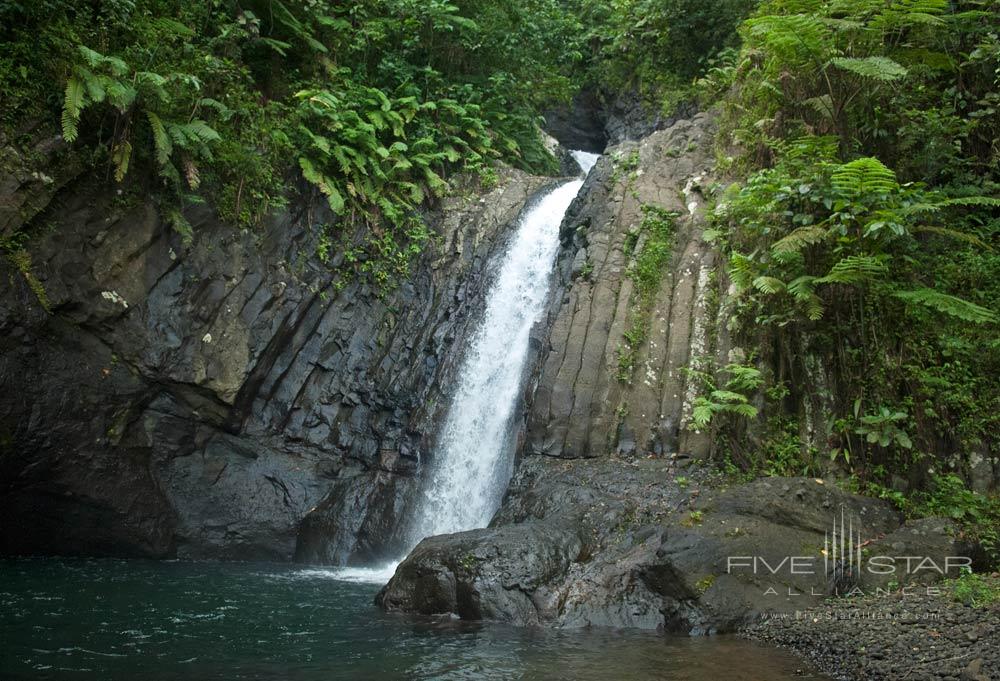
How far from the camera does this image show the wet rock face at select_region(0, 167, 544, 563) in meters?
10.3

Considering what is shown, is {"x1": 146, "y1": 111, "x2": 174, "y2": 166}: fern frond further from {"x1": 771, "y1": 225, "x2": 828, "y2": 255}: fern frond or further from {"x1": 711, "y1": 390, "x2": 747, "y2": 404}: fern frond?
{"x1": 771, "y1": 225, "x2": 828, "y2": 255}: fern frond

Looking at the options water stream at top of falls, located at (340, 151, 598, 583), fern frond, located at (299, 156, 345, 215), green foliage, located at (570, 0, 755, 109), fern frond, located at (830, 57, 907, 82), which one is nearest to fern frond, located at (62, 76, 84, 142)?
fern frond, located at (299, 156, 345, 215)

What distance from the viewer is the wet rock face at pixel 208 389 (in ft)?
33.8

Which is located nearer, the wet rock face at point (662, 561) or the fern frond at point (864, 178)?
the wet rock face at point (662, 561)

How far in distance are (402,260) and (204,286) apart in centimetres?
407

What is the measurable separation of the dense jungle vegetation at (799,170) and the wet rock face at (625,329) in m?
0.73

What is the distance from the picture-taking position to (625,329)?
11203mm

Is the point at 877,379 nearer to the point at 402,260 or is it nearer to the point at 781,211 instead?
the point at 781,211

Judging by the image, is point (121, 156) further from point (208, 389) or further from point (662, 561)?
point (662, 561)

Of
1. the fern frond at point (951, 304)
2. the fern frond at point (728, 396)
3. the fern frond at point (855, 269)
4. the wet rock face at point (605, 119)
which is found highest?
the wet rock face at point (605, 119)

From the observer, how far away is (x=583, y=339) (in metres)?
11.4

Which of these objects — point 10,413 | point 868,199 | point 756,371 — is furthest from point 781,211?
point 10,413

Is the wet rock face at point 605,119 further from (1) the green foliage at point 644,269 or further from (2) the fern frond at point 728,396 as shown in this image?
(2) the fern frond at point 728,396

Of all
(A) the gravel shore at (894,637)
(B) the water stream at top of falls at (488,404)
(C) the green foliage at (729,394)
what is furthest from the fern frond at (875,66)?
(B) the water stream at top of falls at (488,404)
